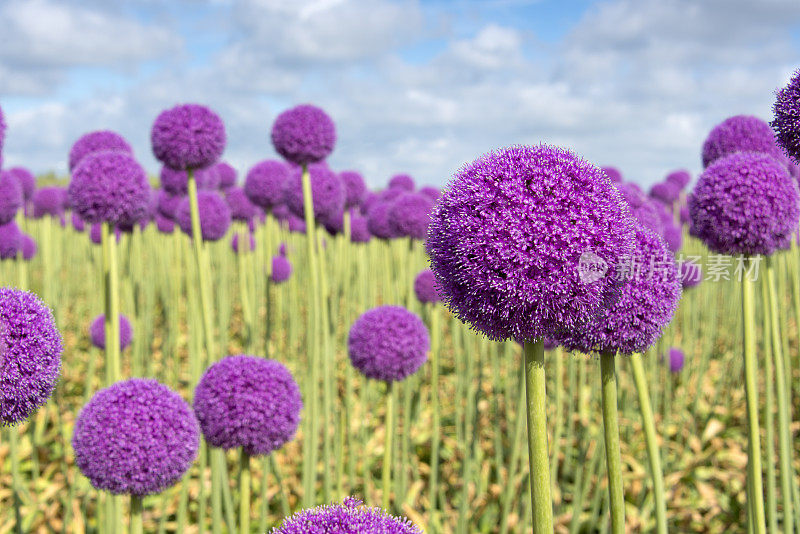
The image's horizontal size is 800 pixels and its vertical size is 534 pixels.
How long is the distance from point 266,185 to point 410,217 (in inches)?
66.5

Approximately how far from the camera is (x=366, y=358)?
146 inches

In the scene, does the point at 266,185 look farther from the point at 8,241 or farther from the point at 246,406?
the point at 246,406

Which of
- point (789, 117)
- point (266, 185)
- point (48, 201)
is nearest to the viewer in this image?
point (789, 117)

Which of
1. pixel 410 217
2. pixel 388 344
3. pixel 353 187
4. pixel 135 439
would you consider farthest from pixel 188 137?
pixel 353 187

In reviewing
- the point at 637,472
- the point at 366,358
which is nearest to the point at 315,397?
the point at 366,358

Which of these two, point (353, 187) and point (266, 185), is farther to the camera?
point (353, 187)

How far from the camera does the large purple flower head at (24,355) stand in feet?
5.23

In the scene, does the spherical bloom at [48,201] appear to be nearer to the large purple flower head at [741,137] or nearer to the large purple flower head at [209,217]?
the large purple flower head at [209,217]

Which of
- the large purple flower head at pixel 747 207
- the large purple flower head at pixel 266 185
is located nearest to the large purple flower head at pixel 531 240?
the large purple flower head at pixel 747 207

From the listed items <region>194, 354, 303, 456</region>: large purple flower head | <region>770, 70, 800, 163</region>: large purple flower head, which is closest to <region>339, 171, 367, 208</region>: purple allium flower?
<region>194, 354, 303, 456</region>: large purple flower head

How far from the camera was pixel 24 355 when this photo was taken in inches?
63.7

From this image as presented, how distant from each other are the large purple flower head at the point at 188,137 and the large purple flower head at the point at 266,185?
2060mm

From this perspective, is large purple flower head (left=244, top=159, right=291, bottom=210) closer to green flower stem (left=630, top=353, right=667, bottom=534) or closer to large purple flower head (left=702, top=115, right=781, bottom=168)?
large purple flower head (left=702, top=115, right=781, bottom=168)

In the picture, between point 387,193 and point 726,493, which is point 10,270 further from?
point 726,493
